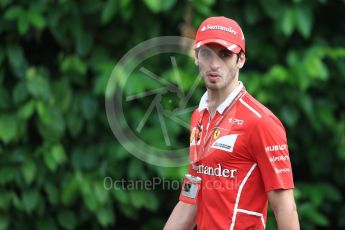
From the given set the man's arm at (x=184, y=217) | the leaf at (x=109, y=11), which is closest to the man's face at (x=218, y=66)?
the man's arm at (x=184, y=217)

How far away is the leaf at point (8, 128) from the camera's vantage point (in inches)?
208

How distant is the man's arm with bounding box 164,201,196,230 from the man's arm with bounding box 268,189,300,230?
22.2 inches

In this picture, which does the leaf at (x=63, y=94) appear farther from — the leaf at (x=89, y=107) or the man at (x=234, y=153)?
the man at (x=234, y=153)

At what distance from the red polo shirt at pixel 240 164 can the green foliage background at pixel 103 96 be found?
80.0 inches

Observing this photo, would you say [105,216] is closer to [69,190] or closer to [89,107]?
[69,190]

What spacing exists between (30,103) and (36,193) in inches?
24.9

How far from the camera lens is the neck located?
3109mm

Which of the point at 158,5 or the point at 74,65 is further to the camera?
the point at 74,65

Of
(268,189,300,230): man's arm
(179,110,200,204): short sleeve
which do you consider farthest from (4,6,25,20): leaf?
(268,189,300,230): man's arm

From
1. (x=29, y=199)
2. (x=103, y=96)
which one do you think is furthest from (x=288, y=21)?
(x=29, y=199)

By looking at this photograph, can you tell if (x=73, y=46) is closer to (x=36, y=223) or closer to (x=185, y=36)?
(x=185, y=36)

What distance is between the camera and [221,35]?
3.02 metres

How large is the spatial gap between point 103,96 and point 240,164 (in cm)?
261

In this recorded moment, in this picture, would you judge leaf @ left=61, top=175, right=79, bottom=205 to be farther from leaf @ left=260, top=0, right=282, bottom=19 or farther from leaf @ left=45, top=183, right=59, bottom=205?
leaf @ left=260, top=0, right=282, bottom=19
